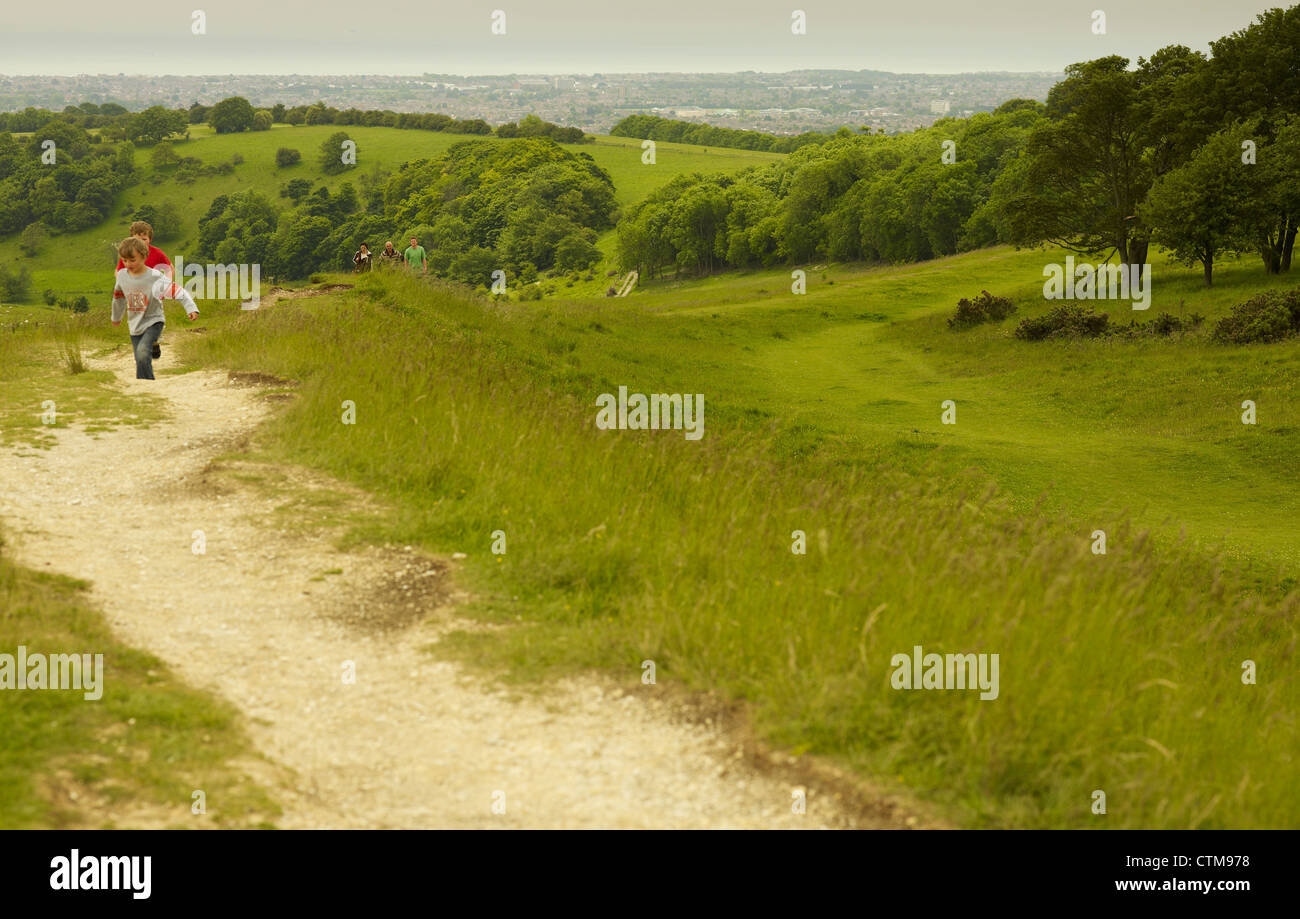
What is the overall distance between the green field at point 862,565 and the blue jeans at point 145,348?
0.88m

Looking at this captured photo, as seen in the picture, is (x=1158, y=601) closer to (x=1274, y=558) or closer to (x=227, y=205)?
(x=1274, y=558)

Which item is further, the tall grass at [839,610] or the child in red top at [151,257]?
the child in red top at [151,257]

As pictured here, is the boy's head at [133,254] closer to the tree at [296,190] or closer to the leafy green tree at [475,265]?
the leafy green tree at [475,265]

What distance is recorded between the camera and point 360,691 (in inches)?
261

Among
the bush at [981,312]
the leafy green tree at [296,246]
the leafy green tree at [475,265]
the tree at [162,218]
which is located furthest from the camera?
the tree at [162,218]

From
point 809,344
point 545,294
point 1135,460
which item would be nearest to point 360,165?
point 545,294

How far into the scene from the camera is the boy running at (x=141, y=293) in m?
13.9

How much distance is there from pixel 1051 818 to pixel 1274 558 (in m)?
14.9

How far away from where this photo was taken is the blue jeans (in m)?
14.8

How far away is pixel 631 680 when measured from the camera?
6723 millimetres

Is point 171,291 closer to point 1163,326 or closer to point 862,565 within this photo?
point 862,565

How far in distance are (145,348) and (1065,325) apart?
33832 millimetres

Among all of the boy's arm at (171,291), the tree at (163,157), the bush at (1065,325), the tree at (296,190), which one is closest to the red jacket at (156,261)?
the boy's arm at (171,291)

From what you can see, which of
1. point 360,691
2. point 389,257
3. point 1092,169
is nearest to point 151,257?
point 360,691
